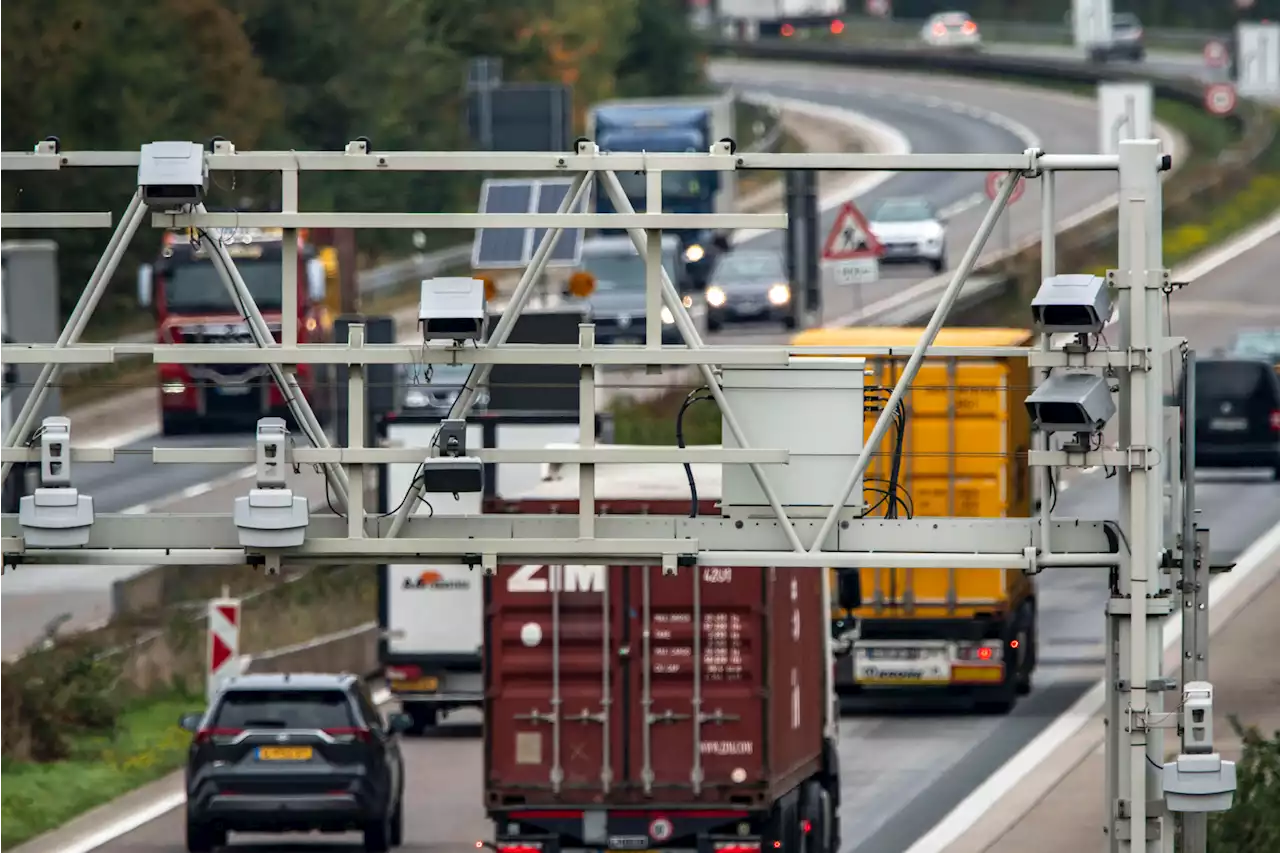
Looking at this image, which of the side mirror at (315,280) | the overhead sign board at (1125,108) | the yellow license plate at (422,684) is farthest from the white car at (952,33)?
the yellow license plate at (422,684)

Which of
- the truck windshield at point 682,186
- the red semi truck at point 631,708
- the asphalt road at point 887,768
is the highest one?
the truck windshield at point 682,186

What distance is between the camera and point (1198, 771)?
16.7 metres

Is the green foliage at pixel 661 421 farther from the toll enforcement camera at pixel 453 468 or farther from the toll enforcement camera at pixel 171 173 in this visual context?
the toll enforcement camera at pixel 171 173

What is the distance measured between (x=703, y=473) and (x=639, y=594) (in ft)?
13.1

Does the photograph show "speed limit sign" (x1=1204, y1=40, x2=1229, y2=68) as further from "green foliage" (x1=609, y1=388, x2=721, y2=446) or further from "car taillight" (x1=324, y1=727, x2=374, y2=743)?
"car taillight" (x1=324, y1=727, x2=374, y2=743)

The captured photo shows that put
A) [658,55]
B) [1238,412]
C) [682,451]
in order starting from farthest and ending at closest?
1. [658,55]
2. [1238,412]
3. [682,451]

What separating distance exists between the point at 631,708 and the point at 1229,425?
28057mm

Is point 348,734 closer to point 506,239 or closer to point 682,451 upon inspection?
point 682,451

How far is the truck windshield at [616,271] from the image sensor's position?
5631 cm

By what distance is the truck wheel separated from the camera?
31.6m

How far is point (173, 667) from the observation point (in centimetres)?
3334

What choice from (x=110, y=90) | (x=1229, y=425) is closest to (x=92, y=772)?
(x=1229, y=425)

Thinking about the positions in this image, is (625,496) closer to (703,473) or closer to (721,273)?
(703,473)

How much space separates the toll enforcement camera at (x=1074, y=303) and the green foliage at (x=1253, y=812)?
180 inches
